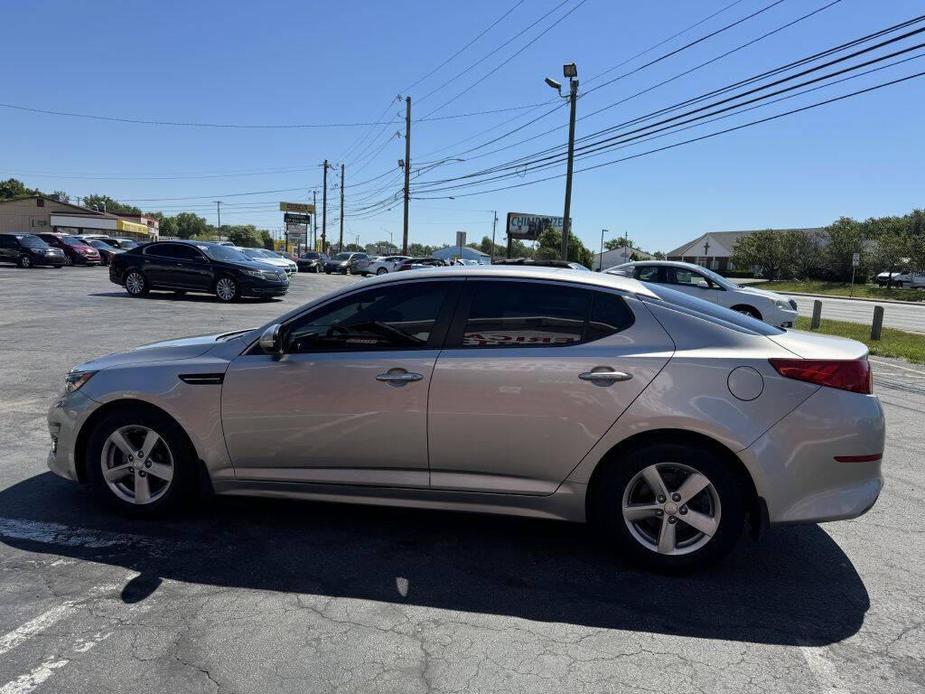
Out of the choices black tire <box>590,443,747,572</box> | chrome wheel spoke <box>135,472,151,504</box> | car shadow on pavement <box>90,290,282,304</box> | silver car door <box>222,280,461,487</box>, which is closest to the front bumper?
chrome wheel spoke <box>135,472,151,504</box>

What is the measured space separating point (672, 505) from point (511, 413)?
950 mm

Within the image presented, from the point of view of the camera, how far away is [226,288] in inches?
759

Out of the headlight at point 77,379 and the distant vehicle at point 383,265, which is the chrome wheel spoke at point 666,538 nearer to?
the headlight at point 77,379

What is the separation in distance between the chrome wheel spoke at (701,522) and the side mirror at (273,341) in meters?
2.39

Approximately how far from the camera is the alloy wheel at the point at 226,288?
63.1 ft

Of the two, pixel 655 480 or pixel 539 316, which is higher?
pixel 539 316

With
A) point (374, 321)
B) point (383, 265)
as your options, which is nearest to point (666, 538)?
point (374, 321)

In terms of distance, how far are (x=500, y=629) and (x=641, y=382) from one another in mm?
1388

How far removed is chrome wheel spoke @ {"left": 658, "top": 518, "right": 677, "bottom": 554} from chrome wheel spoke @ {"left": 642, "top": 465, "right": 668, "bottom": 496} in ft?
0.51

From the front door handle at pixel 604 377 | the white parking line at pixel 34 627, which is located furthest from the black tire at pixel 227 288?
the front door handle at pixel 604 377

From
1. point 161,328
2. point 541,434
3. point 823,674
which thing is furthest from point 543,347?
point 161,328

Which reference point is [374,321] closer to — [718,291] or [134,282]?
[718,291]

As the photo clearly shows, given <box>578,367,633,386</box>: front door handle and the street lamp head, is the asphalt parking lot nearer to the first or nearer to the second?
<box>578,367,633,386</box>: front door handle

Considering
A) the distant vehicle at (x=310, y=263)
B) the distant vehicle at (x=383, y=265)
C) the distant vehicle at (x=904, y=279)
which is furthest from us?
the distant vehicle at (x=904, y=279)
